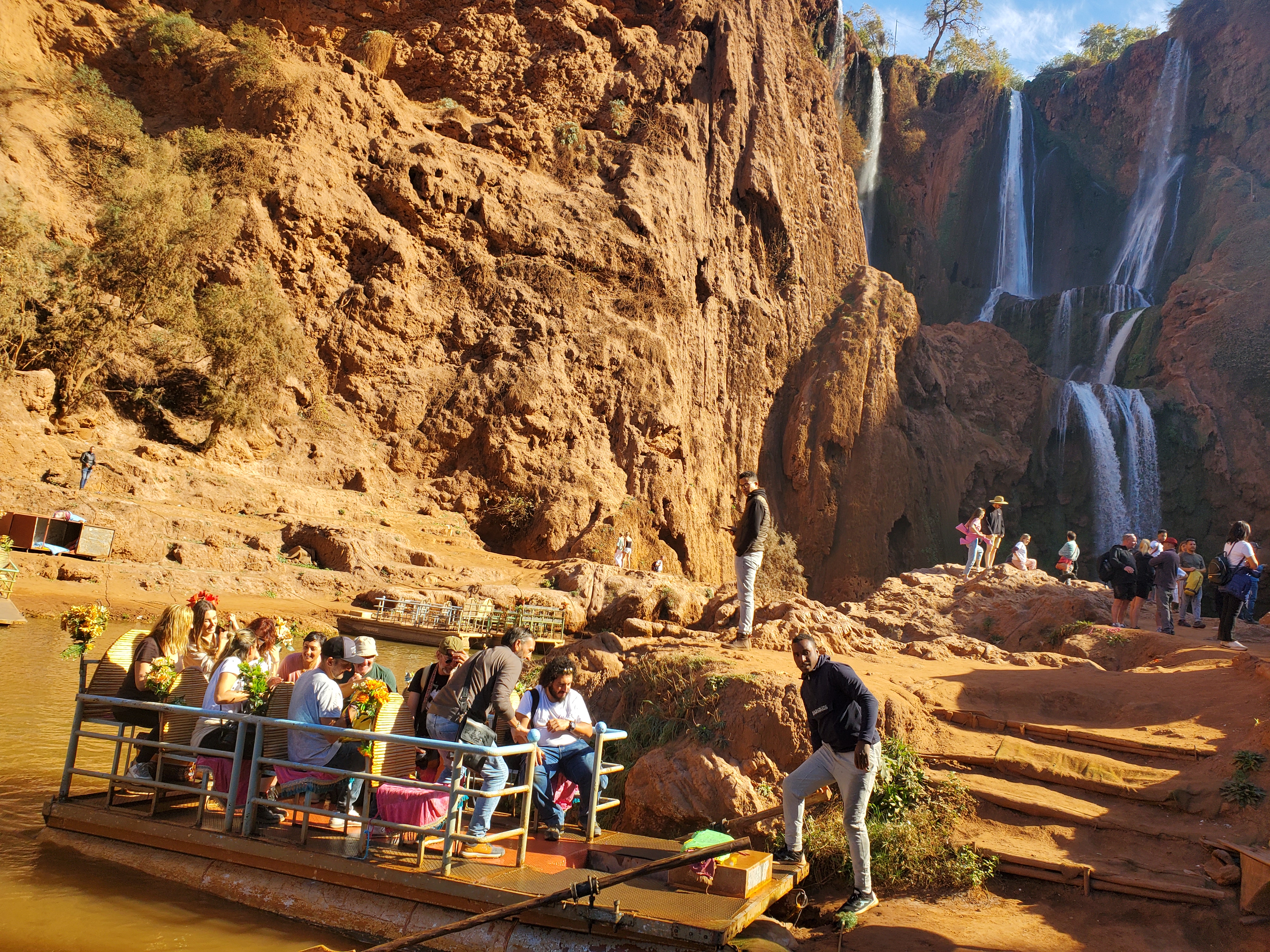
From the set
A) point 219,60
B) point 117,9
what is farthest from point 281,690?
point 117,9

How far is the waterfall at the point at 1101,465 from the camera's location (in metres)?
35.6

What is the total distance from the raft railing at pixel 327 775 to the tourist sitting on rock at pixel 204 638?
0.61 meters

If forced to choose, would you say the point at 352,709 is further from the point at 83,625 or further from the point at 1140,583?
the point at 1140,583

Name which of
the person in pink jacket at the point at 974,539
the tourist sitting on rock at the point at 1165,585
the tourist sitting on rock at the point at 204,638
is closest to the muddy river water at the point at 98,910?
the tourist sitting on rock at the point at 204,638

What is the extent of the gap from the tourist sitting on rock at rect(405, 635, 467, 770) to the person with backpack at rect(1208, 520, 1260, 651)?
1089 centimetres

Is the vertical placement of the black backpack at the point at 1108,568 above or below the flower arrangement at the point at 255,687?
above

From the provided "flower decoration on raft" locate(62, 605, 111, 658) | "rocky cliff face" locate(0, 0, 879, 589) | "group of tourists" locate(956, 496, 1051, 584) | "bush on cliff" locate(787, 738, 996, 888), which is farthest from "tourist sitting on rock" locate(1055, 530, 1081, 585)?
"flower decoration on raft" locate(62, 605, 111, 658)

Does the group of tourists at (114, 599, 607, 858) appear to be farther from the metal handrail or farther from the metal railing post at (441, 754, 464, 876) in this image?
the metal railing post at (441, 754, 464, 876)

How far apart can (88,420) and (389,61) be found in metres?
17.3

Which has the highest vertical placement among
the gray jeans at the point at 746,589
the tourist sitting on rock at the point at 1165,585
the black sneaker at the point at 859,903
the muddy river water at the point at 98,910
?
the tourist sitting on rock at the point at 1165,585

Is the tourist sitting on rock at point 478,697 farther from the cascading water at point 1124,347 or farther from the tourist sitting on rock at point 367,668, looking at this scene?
the cascading water at point 1124,347

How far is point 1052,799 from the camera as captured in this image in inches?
299

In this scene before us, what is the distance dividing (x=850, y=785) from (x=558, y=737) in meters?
2.22

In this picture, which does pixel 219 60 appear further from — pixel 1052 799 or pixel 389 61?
pixel 1052 799
